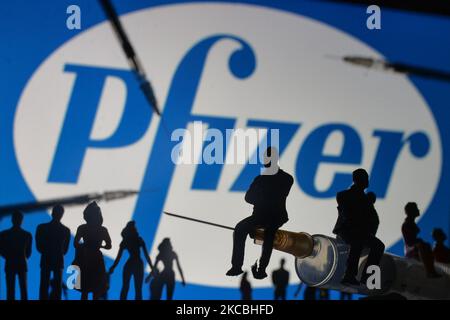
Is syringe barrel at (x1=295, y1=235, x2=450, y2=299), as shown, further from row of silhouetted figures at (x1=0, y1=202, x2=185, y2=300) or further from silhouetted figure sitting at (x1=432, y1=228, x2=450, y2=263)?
row of silhouetted figures at (x1=0, y1=202, x2=185, y2=300)

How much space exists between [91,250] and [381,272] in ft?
3.66

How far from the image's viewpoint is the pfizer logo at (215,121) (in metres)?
2.13

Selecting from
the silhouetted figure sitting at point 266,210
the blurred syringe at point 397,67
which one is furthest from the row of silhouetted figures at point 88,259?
the blurred syringe at point 397,67

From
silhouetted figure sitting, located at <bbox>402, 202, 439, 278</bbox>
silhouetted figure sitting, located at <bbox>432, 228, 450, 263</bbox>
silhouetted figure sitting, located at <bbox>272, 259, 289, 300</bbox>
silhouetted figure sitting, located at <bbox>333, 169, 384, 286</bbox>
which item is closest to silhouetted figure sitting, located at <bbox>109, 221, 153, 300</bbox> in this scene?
silhouetted figure sitting, located at <bbox>272, 259, 289, 300</bbox>

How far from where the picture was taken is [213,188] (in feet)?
7.15

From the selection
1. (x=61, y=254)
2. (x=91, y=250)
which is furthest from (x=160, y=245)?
(x=61, y=254)

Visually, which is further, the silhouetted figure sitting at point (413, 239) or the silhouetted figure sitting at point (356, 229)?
the silhouetted figure sitting at point (413, 239)

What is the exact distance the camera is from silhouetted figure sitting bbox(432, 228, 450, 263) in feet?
7.23

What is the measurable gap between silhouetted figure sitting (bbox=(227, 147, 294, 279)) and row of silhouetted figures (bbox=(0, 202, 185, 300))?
41 centimetres

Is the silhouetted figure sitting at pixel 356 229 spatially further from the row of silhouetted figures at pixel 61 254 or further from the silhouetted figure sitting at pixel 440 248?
the row of silhouetted figures at pixel 61 254

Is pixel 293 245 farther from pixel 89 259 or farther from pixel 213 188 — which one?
pixel 89 259

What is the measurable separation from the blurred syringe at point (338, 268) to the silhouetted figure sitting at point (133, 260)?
0.18 meters

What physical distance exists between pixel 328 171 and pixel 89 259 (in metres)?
1.07

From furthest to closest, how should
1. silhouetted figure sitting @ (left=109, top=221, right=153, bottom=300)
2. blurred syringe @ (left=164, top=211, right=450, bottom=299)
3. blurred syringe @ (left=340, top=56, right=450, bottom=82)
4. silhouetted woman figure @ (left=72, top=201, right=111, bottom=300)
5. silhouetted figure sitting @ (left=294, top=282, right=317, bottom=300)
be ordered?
blurred syringe @ (left=340, top=56, right=450, bottom=82) < silhouetted figure sitting @ (left=294, top=282, right=317, bottom=300) < silhouetted figure sitting @ (left=109, top=221, right=153, bottom=300) < silhouetted woman figure @ (left=72, top=201, right=111, bottom=300) < blurred syringe @ (left=164, top=211, right=450, bottom=299)
